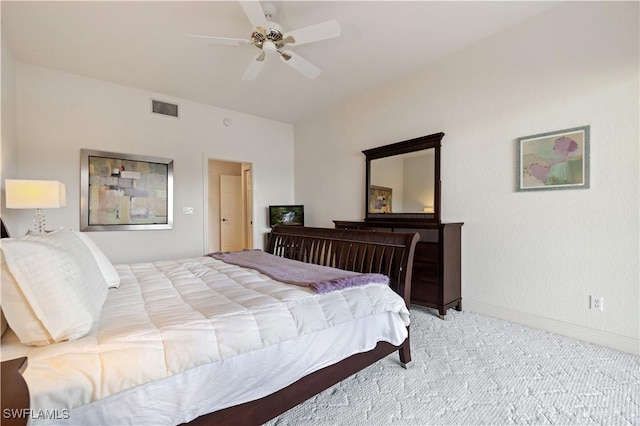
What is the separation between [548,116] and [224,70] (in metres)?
3.36

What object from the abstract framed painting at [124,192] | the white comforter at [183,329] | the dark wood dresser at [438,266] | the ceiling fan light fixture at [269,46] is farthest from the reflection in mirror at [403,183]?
the abstract framed painting at [124,192]

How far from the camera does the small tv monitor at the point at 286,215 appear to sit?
495cm

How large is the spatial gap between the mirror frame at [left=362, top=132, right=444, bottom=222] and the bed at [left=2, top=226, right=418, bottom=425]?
138 centimetres

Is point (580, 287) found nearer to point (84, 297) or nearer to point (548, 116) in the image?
point (548, 116)

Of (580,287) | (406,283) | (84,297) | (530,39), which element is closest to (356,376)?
(406,283)

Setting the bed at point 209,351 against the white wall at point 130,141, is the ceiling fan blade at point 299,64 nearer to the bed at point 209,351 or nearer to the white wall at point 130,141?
the bed at point 209,351

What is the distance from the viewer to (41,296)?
0.94m

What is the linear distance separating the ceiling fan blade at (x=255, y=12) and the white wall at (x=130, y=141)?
2566 mm

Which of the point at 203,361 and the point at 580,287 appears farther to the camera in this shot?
the point at 580,287

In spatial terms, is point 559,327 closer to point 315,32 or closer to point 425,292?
point 425,292

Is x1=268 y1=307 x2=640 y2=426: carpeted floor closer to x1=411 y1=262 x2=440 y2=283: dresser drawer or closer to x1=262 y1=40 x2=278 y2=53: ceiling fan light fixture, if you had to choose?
x1=411 y1=262 x2=440 y2=283: dresser drawer

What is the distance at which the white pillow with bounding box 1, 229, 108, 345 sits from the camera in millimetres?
912

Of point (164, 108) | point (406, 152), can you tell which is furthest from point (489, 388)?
point (164, 108)

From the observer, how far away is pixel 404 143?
3520 mm
